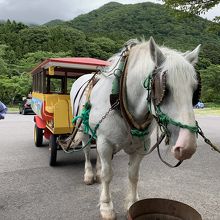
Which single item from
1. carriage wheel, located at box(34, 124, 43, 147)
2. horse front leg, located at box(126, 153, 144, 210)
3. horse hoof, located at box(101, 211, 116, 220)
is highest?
horse front leg, located at box(126, 153, 144, 210)

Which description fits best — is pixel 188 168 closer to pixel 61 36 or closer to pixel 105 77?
pixel 105 77

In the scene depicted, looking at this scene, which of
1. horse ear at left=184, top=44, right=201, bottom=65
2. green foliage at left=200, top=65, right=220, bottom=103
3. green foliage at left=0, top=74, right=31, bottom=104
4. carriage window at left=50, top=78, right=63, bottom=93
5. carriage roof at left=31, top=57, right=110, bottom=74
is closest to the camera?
horse ear at left=184, top=44, right=201, bottom=65

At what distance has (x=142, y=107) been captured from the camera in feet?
8.79

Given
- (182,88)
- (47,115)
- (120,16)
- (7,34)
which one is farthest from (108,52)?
(182,88)

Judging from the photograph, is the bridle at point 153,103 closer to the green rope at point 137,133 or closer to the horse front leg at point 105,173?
the green rope at point 137,133

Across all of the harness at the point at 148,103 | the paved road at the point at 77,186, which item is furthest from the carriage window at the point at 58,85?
the harness at the point at 148,103

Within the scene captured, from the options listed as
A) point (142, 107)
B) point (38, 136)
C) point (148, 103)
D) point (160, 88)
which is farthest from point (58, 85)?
point (160, 88)

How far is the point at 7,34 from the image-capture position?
1619 inches

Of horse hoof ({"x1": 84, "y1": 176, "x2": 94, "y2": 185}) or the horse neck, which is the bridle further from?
horse hoof ({"x1": 84, "y1": 176, "x2": 94, "y2": 185})

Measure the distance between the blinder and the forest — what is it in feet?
3.04

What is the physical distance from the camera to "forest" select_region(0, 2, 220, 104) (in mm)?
26031

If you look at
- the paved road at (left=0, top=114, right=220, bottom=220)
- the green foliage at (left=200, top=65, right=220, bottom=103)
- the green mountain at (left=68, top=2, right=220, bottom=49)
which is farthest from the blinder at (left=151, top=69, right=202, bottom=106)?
the green mountain at (left=68, top=2, right=220, bottom=49)

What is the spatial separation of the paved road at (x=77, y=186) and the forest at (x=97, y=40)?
184 centimetres

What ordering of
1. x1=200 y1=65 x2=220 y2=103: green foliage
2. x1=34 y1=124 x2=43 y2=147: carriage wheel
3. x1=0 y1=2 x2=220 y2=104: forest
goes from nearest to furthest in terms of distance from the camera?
1. x1=34 y1=124 x2=43 y2=147: carriage wheel
2. x1=0 y1=2 x2=220 y2=104: forest
3. x1=200 y1=65 x2=220 y2=103: green foliage
